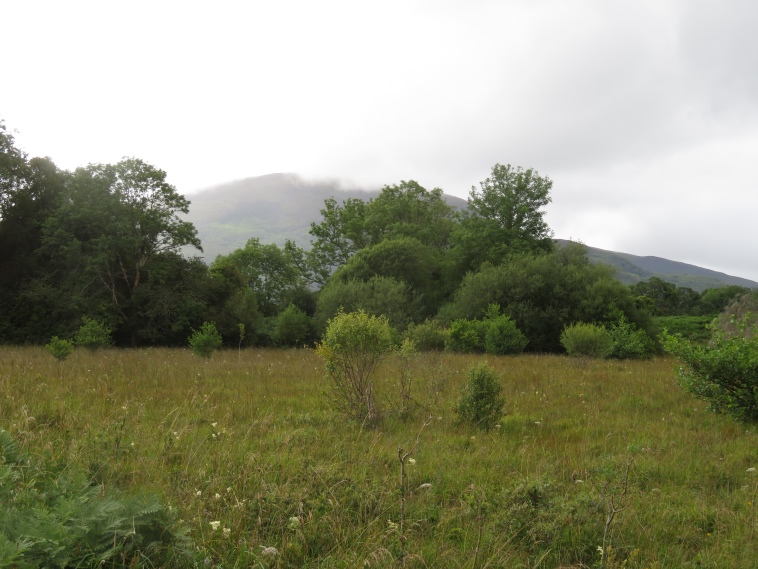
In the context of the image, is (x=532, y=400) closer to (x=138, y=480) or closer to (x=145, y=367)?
(x=138, y=480)

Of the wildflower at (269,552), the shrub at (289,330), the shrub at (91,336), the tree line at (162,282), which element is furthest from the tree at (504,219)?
the wildflower at (269,552)

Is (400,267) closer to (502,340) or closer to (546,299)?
(546,299)

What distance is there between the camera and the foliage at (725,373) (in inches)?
254

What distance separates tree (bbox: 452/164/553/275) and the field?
28.1m

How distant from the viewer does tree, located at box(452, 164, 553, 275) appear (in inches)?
1403

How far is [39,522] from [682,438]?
6621 millimetres

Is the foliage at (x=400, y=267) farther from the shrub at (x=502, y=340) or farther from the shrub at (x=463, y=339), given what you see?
the shrub at (x=502, y=340)

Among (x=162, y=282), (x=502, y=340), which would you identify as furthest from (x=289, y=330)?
(x=502, y=340)

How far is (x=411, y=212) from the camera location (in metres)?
44.9

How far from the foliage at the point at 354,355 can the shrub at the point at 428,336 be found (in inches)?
450

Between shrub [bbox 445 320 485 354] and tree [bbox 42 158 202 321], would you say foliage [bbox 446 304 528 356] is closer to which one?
shrub [bbox 445 320 485 354]

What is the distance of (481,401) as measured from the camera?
21.5 ft

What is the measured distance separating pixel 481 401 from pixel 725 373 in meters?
3.54

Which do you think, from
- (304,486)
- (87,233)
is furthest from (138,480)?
(87,233)
